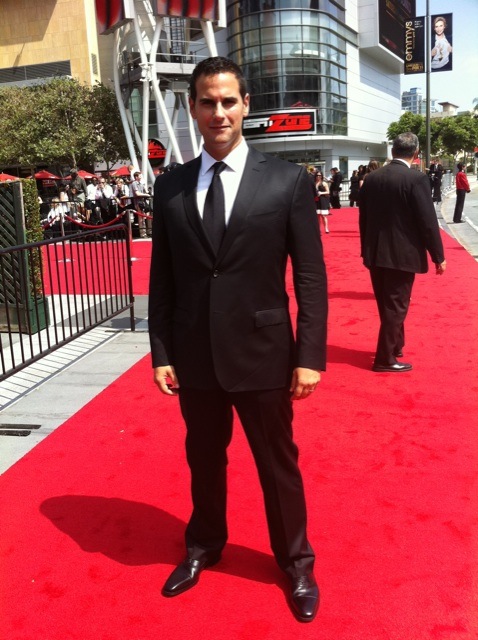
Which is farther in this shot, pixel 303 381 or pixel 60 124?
pixel 60 124

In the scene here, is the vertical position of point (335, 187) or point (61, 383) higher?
point (335, 187)

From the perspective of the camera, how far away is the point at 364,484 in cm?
354

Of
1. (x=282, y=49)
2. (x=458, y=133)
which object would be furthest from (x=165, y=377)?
(x=458, y=133)

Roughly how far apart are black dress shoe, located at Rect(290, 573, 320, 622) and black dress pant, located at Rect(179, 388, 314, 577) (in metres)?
0.04

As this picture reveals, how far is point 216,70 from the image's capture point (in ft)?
7.61

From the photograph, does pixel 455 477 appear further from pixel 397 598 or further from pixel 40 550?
pixel 40 550

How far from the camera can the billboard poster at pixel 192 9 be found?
83.5 ft

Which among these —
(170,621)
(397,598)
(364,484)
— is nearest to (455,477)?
(364,484)

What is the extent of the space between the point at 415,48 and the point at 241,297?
222 ft

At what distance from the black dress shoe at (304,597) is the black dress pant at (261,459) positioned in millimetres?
39

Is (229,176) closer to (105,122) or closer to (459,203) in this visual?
(459,203)

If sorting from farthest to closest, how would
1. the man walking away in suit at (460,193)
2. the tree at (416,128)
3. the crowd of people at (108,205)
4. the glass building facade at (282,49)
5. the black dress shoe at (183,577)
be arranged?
the tree at (416,128)
the glass building facade at (282,49)
the man walking away in suit at (460,193)
the crowd of people at (108,205)
the black dress shoe at (183,577)

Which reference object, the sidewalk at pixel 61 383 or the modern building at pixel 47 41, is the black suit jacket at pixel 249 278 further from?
the modern building at pixel 47 41

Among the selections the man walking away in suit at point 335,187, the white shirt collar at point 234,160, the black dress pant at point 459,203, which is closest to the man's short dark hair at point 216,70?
the white shirt collar at point 234,160
